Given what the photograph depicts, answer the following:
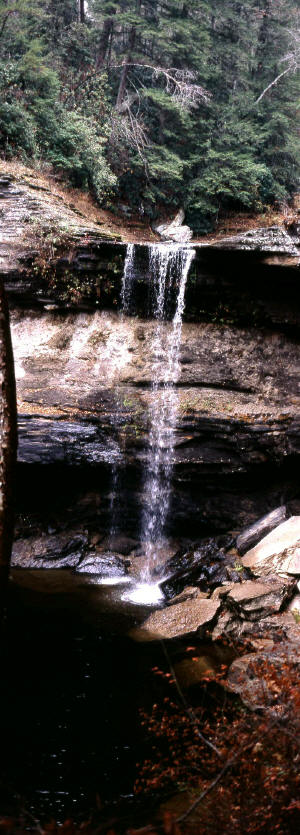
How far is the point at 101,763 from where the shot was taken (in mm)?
5066

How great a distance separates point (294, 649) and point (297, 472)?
6116 mm

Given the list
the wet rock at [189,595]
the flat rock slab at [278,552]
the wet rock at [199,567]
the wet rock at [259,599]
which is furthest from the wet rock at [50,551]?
the wet rock at [259,599]

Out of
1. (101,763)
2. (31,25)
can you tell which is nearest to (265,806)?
(101,763)

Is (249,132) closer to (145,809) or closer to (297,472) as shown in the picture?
(297,472)

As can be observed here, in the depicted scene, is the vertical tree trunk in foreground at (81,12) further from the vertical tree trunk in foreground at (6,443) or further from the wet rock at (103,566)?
the vertical tree trunk in foreground at (6,443)

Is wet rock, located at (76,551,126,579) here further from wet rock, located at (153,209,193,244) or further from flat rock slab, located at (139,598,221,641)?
wet rock, located at (153,209,193,244)

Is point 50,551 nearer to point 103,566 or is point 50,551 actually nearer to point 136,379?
point 103,566

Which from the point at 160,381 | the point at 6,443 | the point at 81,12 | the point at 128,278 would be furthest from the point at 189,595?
the point at 81,12

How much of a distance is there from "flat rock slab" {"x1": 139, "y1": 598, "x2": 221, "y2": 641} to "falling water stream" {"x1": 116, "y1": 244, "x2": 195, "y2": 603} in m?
1.98

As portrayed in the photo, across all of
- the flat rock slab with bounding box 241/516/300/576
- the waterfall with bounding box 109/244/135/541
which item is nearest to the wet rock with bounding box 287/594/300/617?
the flat rock slab with bounding box 241/516/300/576

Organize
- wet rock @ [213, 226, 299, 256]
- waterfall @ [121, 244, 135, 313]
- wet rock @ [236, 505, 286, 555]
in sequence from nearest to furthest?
wet rock @ [236, 505, 286, 555], wet rock @ [213, 226, 299, 256], waterfall @ [121, 244, 135, 313]

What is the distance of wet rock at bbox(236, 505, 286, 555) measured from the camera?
10.7 m

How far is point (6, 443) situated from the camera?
3.87m

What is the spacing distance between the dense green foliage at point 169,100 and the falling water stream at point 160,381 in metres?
6.03
